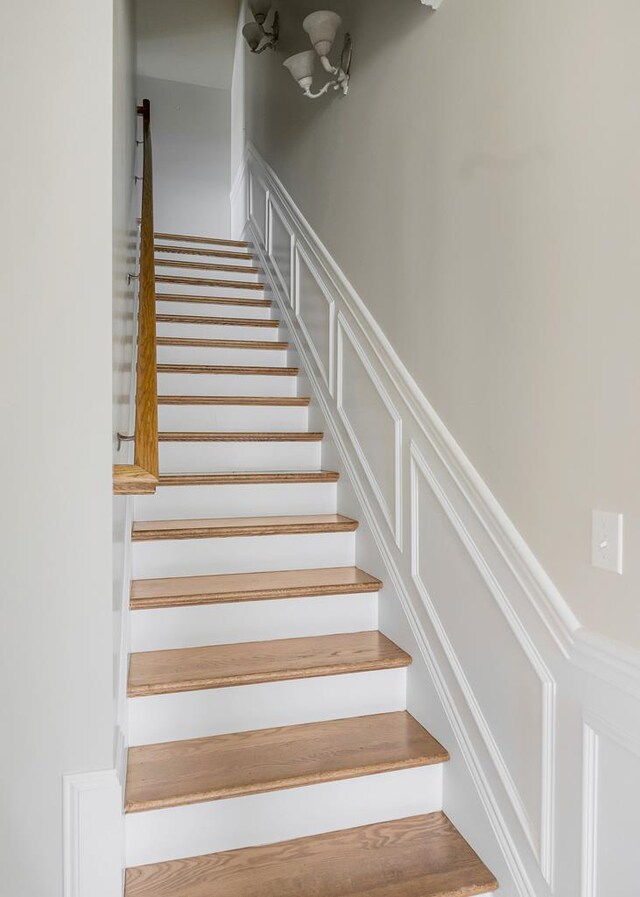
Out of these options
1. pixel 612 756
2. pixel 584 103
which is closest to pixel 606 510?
pixel 612 756

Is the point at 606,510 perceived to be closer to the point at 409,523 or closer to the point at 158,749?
the point at 409,523

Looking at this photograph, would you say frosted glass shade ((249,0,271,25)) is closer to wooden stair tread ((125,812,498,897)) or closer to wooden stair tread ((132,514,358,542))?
wooden stair tread ((132,514,358,542))

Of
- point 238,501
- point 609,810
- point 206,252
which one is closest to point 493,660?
point 609,810

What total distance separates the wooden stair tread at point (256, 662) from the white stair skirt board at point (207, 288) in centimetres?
244

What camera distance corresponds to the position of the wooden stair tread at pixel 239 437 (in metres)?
2.75

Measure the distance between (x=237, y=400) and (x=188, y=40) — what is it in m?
4.26

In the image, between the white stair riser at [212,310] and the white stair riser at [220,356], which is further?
the white stair riser at [212,310]

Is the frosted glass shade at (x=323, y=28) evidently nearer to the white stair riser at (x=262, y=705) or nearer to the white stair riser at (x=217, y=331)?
the white stair riser at (x=217, y=331)

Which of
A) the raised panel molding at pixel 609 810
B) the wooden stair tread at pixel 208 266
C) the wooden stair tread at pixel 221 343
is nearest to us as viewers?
A: the raised panel molding at pixel 609 810

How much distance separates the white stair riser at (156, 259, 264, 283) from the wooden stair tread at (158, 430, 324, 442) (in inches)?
63.0

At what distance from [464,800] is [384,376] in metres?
1.34

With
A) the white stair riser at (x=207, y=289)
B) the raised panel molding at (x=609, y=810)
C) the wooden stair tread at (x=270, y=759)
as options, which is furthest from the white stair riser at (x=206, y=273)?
the raised panel molding at (x=609, y=810)

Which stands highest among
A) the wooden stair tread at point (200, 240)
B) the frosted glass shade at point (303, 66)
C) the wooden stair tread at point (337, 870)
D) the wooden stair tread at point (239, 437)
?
the frosted glass shade at point (303, 66)

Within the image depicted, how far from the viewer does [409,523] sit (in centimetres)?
210
